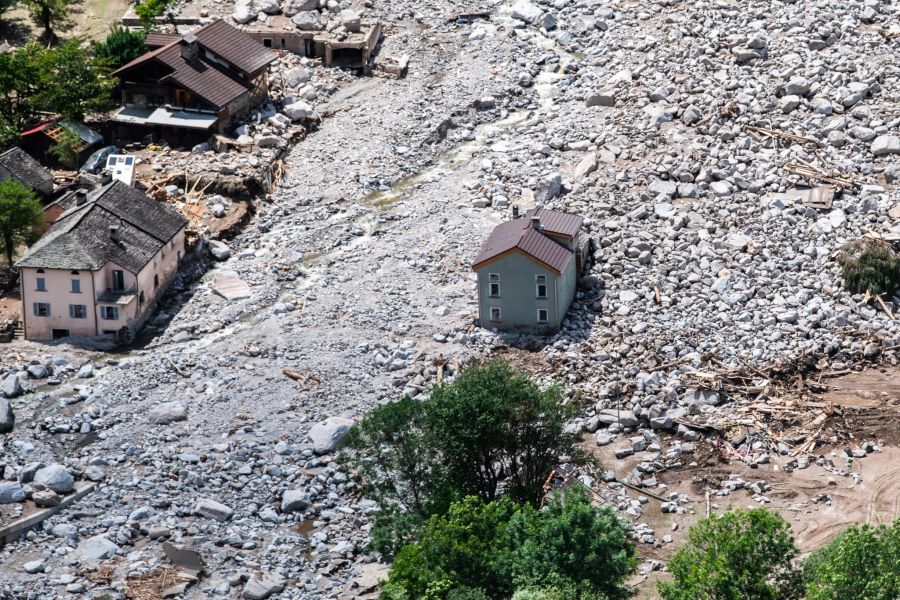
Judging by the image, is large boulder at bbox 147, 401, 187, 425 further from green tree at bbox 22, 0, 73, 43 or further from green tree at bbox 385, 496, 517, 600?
green tree at bbox 22, 0, 73, 43

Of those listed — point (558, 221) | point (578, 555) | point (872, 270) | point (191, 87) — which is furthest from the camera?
point (191, 87)

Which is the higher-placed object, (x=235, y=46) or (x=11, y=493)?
(x=235, y=46)

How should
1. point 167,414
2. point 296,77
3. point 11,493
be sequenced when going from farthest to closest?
point 296,77, point 167,414, point 11,493

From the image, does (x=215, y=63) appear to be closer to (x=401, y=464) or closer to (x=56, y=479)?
(x=56, y=479)

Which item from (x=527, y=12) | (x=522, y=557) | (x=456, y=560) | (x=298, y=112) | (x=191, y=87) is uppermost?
(x=527, y=12)

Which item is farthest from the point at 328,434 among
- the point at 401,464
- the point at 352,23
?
the point at 352,23

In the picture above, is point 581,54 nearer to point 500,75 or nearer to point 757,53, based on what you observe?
point 500,75

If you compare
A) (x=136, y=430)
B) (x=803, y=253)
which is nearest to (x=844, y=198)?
(x=803, y=253)

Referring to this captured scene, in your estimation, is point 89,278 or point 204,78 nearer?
point 89,278
